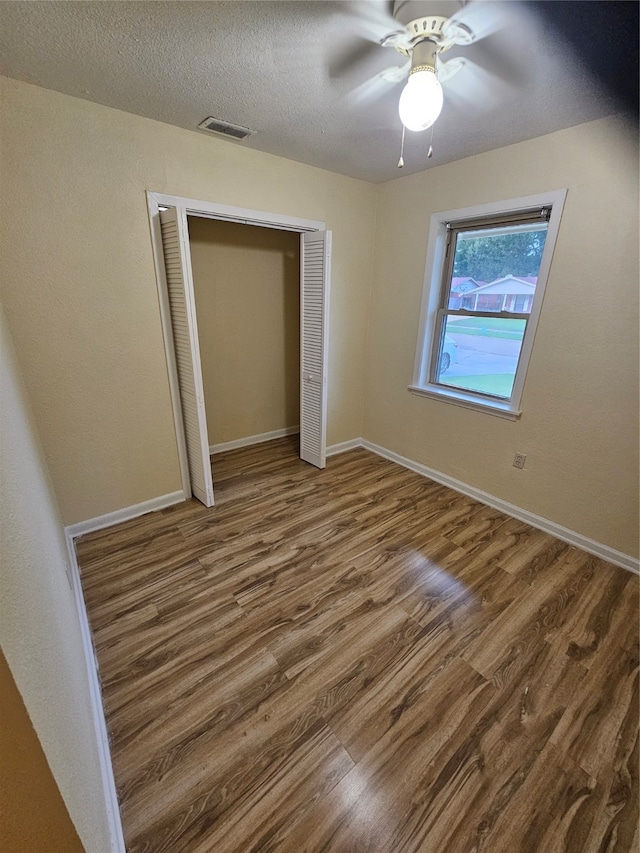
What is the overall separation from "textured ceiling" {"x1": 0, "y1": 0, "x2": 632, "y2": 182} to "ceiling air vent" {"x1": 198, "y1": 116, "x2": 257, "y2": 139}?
51 millimetres

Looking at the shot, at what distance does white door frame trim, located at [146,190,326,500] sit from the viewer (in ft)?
6.89

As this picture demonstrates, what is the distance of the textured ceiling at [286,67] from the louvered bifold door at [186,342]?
59 cm

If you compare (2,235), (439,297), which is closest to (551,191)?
(439,297)

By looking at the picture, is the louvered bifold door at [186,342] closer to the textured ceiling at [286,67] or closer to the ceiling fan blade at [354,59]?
the textured ceiling at [286,67]

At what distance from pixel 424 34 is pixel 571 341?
1.72 meters

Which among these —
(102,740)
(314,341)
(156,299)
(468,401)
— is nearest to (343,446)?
(314,341)

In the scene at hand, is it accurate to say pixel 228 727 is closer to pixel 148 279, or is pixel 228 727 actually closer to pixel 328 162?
pixel 148 279

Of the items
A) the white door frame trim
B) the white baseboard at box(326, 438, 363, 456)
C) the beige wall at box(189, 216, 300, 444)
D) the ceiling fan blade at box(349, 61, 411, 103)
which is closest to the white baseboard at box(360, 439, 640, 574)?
the white baseboard at box(326, 438, 363, 456)

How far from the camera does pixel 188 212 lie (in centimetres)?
220

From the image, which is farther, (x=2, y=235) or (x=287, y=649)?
(x=2, y=235)

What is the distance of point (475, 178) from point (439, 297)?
2.63ft

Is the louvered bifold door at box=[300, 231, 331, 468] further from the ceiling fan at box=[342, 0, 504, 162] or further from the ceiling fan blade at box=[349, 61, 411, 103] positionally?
the ceiling fan at box=[342, 0, 504, 162]

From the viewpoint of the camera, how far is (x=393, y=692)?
1426 millimetres

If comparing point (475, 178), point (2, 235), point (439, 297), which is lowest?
point (439, 297)
